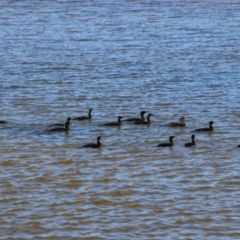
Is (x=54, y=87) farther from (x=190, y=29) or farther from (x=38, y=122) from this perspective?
(x=190, y=29)

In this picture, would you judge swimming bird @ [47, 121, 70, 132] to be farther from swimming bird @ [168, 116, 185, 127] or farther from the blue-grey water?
swimming bird @ [168, 116, 185, 127]

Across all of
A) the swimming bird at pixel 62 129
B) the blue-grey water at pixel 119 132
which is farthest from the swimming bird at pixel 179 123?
the swimming bird at pixel 62 129

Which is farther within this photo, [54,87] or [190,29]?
[190,29]

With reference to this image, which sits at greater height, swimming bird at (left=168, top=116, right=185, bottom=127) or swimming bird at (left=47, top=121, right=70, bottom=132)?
swimming bird at (left=168, top=116, right=185, bottom=127)

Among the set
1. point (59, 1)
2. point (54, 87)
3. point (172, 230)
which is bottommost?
point (172, 230)

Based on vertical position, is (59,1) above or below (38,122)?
above

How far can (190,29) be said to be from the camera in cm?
4706

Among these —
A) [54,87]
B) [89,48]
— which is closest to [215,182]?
[54,87]

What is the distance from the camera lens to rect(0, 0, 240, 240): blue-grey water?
1917 centimetres

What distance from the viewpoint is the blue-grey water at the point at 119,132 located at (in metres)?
19.2

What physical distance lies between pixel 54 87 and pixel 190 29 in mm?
16226

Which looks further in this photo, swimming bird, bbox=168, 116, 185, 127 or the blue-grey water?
swimming bird, bbox=168, 116, 185, 127

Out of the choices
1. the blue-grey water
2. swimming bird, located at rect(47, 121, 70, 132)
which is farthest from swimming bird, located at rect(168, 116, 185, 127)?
swimming bird, located at rect(47, 121, 70, 132)

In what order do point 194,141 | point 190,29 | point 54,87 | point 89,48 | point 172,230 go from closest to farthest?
point 172,230 < point 194,141 < point 54,87 < point 89,48 < point 190,29
